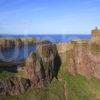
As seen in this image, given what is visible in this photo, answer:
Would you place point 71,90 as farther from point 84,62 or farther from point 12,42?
point 12,42

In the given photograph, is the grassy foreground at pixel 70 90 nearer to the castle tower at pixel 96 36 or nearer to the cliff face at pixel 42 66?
the cliff face at pixel 42 66

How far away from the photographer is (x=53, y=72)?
3012 inches

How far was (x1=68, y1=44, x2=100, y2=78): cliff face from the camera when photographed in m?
73.2

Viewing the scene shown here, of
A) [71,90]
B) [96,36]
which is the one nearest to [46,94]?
[71,90]

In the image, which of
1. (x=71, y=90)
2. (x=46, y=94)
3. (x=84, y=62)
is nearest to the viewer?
(x=46, y=94)

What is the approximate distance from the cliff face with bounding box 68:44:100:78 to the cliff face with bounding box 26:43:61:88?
4.84m

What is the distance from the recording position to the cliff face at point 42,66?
Answer: 233 ft

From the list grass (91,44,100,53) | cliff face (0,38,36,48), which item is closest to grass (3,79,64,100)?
grass (91,44,100,53)

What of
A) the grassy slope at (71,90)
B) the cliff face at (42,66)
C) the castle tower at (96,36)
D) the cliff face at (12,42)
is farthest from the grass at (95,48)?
the cliff face at (12,42)

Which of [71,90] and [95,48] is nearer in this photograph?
[71,90]

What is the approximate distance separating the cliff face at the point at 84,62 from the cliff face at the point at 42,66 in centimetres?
484

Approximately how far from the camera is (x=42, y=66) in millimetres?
73312

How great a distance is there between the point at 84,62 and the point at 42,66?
428 inches

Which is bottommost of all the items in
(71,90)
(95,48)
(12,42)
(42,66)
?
(71,90)
